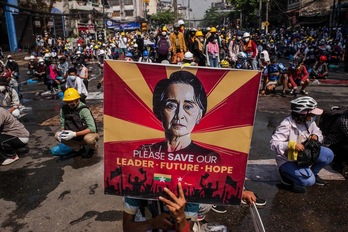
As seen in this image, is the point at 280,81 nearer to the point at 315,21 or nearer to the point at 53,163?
the point at 53,163

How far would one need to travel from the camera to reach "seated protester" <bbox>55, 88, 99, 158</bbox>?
505 cm

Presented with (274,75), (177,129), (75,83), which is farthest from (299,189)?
(274,75)

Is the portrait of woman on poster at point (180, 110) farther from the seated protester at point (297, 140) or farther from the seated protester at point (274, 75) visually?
the seated protester at point (274, 75)

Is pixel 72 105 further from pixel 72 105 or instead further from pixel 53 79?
pixel 53 79

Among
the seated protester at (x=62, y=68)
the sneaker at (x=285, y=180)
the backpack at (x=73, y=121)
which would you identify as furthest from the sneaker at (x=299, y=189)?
the seated protester at (x=62, y=68)

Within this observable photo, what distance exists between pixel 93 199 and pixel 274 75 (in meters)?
7.96

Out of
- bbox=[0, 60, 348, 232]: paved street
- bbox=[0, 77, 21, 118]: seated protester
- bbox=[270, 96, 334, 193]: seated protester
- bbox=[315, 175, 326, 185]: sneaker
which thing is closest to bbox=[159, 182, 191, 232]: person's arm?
bbox=[0, 60, 348, 232]: paved street

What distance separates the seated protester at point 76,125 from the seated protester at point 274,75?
6.89 metres

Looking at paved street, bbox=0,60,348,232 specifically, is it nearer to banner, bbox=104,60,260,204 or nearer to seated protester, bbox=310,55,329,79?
banner, bbox=104,60,260,204

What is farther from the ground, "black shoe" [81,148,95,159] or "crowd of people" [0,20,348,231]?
"crowd of people" [0,20,348,231]

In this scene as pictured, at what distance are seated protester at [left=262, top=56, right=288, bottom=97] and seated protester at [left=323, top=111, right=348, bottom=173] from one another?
5.55 m

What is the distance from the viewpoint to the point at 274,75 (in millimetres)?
10180

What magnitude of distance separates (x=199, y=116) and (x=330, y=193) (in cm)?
317

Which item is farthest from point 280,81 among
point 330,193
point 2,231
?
point 2,231
